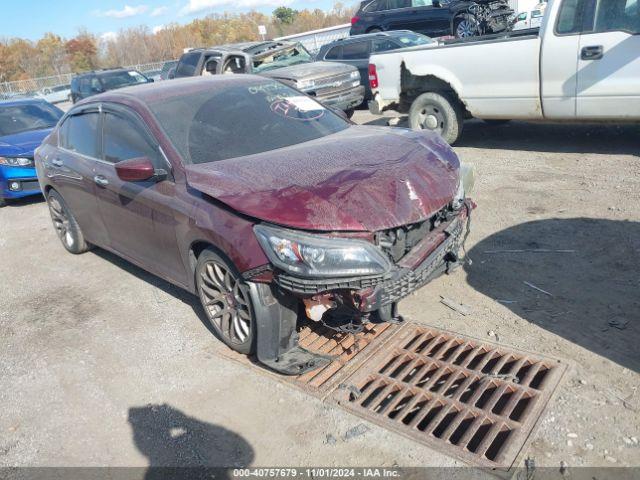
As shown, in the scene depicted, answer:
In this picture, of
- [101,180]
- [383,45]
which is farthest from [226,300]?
[383,45]

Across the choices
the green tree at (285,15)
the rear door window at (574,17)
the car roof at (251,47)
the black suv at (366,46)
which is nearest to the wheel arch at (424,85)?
the rear door window at (574,17)

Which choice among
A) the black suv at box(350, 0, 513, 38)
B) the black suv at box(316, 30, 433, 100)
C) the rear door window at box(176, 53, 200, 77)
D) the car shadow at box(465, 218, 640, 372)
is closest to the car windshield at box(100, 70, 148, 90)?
the rear door window at box(176, 53, 200, 77)

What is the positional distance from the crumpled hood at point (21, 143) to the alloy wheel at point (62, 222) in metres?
2.95

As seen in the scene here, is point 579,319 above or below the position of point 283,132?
below

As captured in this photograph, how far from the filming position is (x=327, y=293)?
134 inches

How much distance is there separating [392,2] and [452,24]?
2453mm

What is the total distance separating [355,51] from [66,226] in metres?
8.12

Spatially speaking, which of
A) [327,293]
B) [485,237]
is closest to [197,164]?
[327,293]

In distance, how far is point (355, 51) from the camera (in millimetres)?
12539

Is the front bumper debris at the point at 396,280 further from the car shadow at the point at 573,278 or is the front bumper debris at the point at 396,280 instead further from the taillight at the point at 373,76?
the taillight at the point at 373,76

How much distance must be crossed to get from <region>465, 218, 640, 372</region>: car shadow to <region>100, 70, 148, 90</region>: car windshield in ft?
46.3

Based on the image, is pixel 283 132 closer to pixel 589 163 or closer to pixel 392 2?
pixel 589 163

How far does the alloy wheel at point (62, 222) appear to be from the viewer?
6232 mm

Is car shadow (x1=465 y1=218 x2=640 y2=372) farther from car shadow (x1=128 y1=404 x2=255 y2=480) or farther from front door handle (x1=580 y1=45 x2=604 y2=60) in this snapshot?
front door handle (x1=580 y1=45 x2=604 y2=60)
